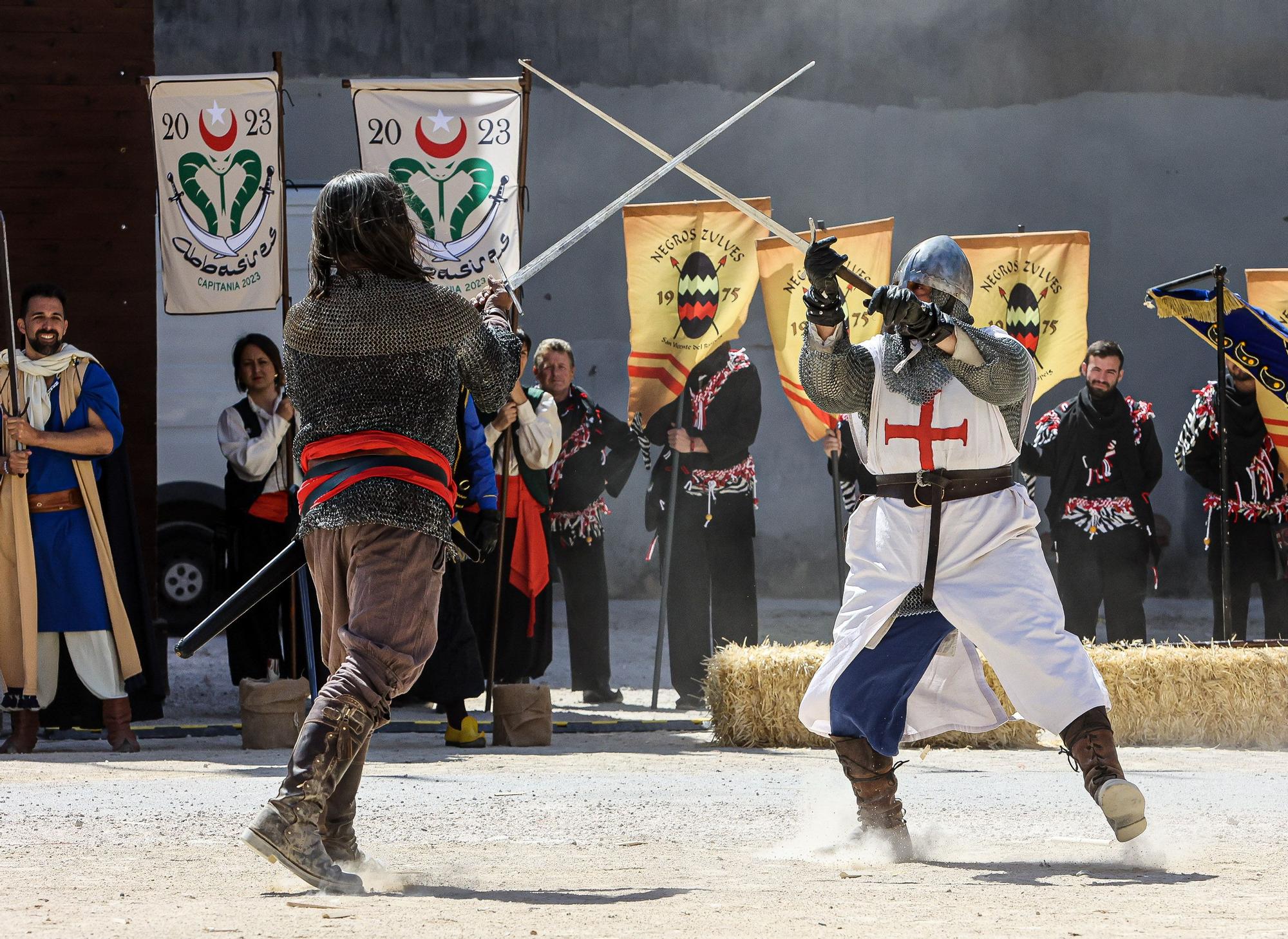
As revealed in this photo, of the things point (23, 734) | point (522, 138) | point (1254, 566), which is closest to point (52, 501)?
point (23, 734)

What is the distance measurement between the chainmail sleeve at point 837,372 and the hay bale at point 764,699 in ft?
8.44

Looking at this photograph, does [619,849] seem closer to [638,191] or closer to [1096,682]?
[1096,682]

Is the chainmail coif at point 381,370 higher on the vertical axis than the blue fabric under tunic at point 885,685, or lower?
higher

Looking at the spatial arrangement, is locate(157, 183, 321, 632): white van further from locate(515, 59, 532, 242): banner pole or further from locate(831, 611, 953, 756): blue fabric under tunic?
locate(831, 611, 953, 756): blue fabric under tunic

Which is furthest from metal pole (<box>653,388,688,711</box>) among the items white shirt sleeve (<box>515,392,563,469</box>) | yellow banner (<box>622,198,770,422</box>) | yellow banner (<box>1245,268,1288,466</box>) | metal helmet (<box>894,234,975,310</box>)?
metal helmet (<box>894,234,975,310</box>)

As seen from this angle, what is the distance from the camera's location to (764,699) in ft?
22.7

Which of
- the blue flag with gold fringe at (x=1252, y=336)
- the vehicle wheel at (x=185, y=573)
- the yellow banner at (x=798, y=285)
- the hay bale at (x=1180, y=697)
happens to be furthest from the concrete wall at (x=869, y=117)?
the hay bale at (x=1180, y=697)

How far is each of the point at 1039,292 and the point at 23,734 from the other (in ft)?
17.0

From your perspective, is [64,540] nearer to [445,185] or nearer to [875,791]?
[445,185]

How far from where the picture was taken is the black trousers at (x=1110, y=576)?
8734 millimetres

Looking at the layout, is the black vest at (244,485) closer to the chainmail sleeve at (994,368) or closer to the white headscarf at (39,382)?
the white headscarf at (39,382)

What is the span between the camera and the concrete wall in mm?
13016

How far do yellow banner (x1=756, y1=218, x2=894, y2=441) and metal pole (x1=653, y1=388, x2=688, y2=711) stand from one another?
572 mm

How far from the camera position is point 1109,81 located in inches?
516
